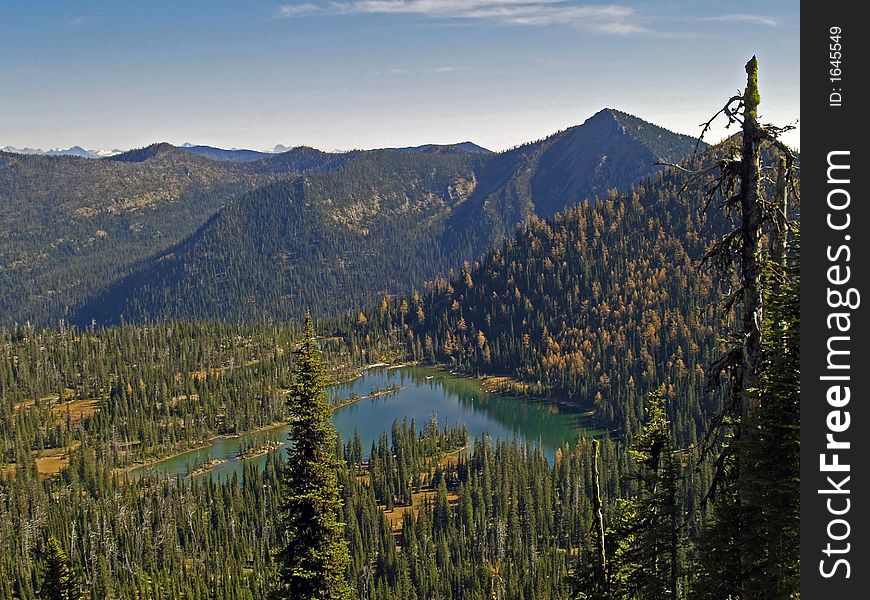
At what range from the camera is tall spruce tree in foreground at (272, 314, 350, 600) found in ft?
111

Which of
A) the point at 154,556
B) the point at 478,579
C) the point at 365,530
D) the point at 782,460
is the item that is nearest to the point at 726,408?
the point at 782,460

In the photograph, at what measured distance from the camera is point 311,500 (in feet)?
111

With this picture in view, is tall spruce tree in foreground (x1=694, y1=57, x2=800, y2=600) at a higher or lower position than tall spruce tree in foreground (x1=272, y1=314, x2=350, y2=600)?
higher

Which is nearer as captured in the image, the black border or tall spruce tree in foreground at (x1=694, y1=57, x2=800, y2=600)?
the black border

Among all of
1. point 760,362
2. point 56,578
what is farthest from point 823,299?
point 56,578

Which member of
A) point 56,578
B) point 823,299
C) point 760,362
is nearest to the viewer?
point 823,299

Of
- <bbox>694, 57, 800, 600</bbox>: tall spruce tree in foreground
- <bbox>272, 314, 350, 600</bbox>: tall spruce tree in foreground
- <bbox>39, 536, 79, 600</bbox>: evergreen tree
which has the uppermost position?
<bbox>694, 57, 800, 600</bbox>: tall spruce tree in foreground

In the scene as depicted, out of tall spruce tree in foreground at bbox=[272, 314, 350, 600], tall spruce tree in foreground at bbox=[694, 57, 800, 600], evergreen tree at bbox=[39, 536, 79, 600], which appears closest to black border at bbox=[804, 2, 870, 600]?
tall spruce tree in foreground at bbox=[694, 57, 800, 600]

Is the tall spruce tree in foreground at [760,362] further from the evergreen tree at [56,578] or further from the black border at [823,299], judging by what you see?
the evergreen tree at [56,578]

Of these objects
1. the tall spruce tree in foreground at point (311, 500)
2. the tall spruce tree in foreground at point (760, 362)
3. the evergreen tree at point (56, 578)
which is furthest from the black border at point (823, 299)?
the evergreen tree at point (56, 578)

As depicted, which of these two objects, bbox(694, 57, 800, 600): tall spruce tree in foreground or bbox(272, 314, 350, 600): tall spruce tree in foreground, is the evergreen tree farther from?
bbox(694, 57, 800, 600): tall spruce tree in foreground

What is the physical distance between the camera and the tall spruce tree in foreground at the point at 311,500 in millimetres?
33781

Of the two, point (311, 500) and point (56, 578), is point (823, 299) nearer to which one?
point (311, 500)

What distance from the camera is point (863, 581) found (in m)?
13.5
